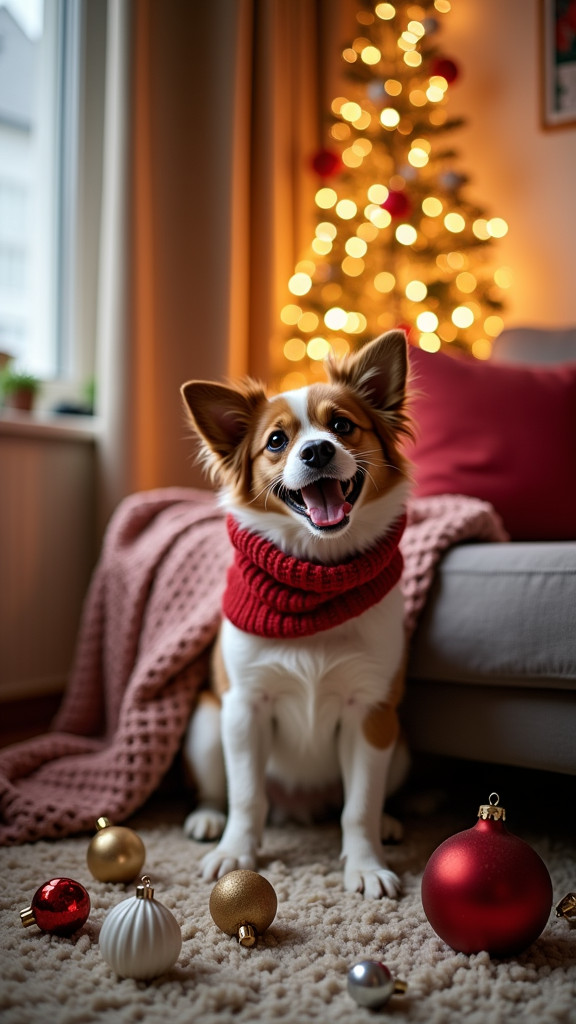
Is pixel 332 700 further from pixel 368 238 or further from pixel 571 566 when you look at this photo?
pixel 368 238

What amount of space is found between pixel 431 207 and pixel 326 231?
0.38 metres

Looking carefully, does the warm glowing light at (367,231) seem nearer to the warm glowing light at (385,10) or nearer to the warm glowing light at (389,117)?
the warm glowing light at (389,117)

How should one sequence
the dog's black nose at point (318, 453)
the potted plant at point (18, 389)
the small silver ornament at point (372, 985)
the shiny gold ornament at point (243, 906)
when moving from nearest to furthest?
the small silver ornament at point (372, 985)
the shiny gold ornament at point (243, 906)
the dog's black nose at point (318, 453)
the potted plant at point (18, 389)

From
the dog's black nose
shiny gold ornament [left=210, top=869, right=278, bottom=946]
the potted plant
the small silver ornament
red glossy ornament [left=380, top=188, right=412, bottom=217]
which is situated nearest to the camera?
the small silver ornament

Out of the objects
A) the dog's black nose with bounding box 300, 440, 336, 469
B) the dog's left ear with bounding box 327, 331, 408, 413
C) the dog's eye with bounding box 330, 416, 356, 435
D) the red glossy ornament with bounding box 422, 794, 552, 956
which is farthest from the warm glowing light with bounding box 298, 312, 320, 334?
the red glossy ornament with bounding box 422, 794, 552, 956

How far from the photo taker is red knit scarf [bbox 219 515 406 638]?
1.33m

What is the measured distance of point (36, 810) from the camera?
1.52 m

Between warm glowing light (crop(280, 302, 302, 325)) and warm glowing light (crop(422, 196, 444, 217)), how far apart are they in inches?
22.3

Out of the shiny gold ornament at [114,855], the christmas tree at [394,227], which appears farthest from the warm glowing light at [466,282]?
the shiny gold ornament at [114,855]

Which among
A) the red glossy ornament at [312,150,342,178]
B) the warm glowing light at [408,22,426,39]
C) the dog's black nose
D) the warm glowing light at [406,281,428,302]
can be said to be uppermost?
the warm glowing light at [408,22,426,39]

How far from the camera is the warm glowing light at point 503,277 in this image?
9.63 ft

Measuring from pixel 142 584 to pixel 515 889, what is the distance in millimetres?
1101

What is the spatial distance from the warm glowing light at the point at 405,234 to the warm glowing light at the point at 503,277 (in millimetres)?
353

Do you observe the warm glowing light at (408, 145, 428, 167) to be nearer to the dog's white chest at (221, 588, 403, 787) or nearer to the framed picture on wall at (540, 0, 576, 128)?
the framed picture on wall at (540, 0, 576, 128)
